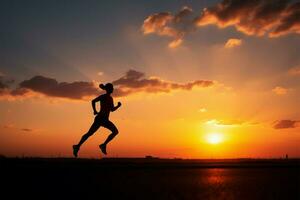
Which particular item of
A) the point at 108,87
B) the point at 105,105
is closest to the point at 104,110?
the point at 105,105

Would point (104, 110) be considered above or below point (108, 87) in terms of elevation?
below

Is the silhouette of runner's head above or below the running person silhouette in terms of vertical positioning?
above

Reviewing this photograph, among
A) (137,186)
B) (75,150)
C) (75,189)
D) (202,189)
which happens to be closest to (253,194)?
(202,189)

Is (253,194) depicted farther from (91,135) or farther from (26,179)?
(91,135)

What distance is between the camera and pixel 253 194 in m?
8.48

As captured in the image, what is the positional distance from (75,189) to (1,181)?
225cm

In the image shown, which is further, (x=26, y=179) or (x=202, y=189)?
(x=26, y=179)

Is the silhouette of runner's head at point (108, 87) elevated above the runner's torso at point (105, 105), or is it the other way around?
the silhouette of runner's head at point (108, 87)

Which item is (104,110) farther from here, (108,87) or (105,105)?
(108,87)

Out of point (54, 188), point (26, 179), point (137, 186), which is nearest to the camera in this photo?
point (54, 188)

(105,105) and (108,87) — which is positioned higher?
(108,87)

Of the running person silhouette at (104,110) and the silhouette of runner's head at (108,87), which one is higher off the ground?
the silhouette of runner's head at (108,87)

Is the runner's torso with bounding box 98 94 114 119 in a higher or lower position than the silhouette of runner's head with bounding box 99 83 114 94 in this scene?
lower

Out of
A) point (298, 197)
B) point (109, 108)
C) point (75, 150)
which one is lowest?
point (298, 197)
